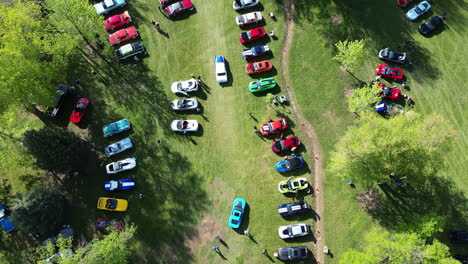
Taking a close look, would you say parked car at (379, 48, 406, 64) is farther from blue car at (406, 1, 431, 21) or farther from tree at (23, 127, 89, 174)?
tree at (23, 127, 89, 174)

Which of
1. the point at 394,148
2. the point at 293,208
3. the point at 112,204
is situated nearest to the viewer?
the point at 394,148

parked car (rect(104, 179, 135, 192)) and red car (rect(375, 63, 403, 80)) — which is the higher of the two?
red car (rect(375, 63, 403, 80))

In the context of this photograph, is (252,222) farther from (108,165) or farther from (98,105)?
(98,105)

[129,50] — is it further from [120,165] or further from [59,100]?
[120,165]

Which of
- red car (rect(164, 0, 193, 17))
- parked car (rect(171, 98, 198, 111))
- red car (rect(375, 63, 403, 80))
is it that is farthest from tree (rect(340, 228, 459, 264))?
red car (rect(164, 0, 193, 17))

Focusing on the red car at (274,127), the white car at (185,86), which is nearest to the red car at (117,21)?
the white car at (185,86)

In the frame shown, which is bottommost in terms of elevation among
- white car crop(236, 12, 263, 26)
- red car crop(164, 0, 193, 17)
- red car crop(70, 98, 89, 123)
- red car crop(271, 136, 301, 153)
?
red car crop(271, 136, 301, 153)

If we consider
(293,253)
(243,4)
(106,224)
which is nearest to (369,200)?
(293,253)
